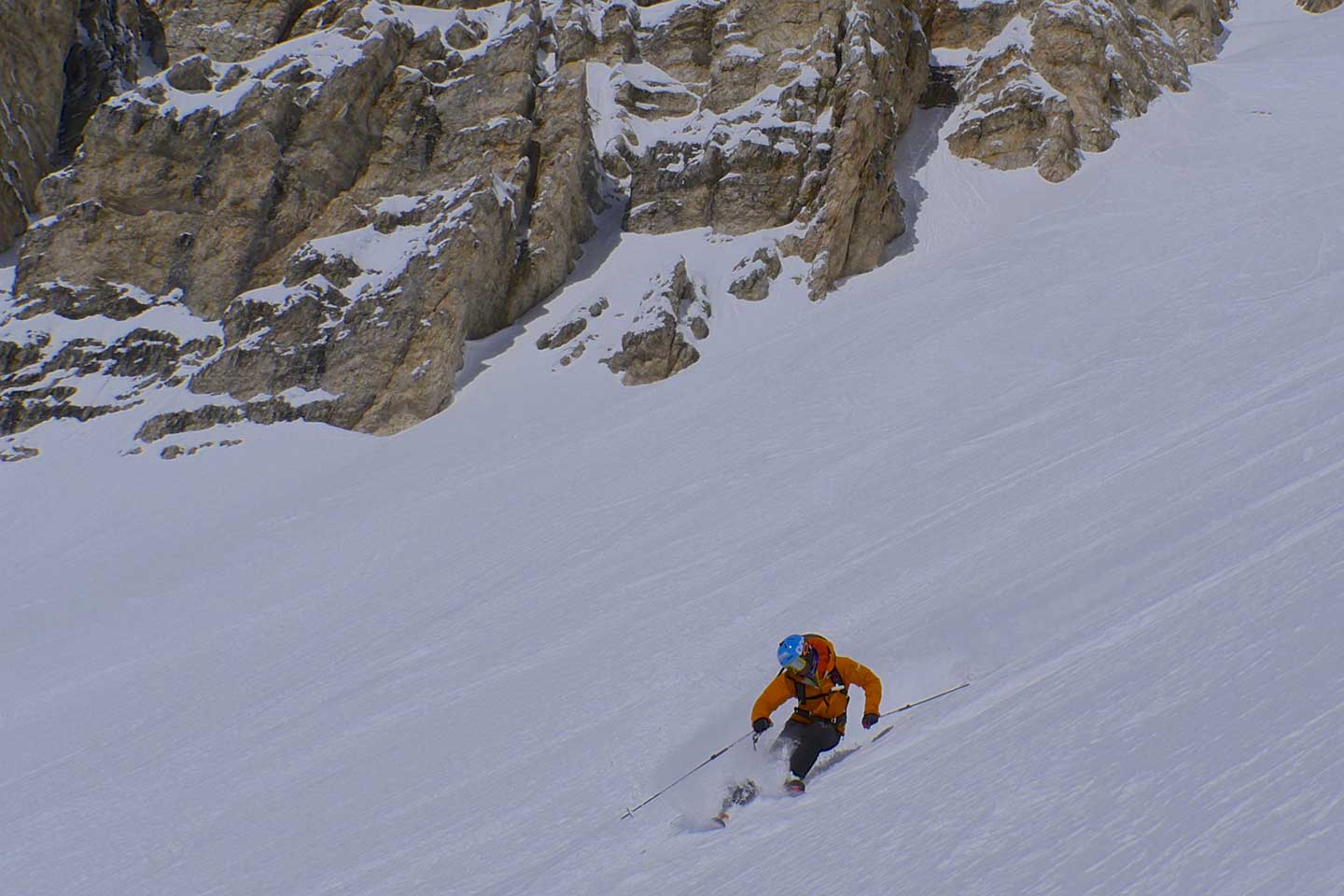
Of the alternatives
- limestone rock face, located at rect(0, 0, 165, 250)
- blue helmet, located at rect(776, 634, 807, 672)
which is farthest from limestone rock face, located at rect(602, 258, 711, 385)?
limestone rock face, located at rect(0, 0, 165, 250)

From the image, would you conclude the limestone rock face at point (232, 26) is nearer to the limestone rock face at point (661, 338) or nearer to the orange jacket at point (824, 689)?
the limestone rock face at point (661, 338)

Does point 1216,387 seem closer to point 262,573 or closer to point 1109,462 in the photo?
point 1109,462

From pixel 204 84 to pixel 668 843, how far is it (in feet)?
126

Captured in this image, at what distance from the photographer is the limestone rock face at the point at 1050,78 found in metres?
33.9

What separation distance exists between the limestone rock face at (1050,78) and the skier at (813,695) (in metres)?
29.8

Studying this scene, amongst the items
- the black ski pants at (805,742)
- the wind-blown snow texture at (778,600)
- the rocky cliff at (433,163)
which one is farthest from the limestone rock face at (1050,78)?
the black ski pants at (805,742)

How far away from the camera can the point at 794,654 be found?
25.1 ft

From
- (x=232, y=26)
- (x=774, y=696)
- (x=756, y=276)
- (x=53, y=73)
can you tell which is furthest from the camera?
(x=232, y=26)

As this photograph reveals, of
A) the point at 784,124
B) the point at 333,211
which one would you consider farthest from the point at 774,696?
the point at 333,211

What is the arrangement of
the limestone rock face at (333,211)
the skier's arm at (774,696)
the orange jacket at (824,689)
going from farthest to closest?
the limestone rock face at (333,211)
the skier's arm at (774,696)
the orange jacket at (824,689)

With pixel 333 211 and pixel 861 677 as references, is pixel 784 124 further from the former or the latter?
pixel 861 677

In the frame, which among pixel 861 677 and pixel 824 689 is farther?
pixel 861 677

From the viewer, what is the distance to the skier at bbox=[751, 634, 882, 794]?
24.8 ft

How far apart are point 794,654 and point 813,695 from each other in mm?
421
